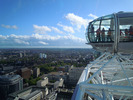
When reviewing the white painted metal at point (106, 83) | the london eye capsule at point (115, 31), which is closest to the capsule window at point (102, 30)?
the london eye capsule at point (115, 31)

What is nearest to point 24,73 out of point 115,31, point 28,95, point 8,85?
point 8,85

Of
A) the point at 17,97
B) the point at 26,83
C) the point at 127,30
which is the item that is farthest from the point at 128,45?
the point at 26,83

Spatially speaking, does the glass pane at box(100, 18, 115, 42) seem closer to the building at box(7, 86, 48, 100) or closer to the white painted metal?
the white painted metal

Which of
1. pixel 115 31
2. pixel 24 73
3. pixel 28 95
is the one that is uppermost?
pixel 115 31

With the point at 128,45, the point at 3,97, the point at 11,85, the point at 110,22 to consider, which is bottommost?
the point at 3,97

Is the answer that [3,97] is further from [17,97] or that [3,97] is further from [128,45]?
[128,45]

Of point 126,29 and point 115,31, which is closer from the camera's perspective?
point 115,31

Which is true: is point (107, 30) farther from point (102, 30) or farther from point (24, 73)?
point (24, 73)

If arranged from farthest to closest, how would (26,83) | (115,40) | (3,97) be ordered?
(26,83) < (3,97) < (115,40)
